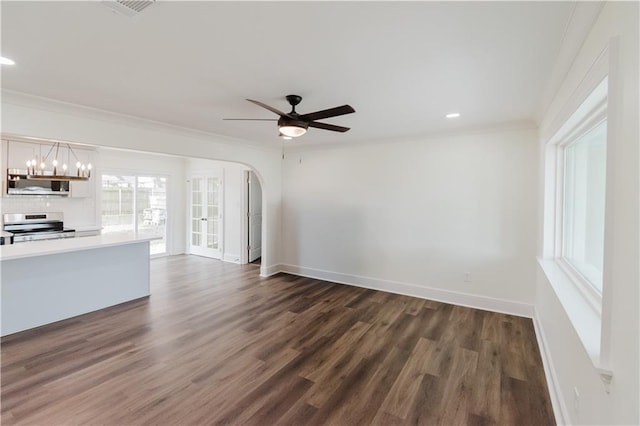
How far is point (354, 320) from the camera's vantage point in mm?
3703

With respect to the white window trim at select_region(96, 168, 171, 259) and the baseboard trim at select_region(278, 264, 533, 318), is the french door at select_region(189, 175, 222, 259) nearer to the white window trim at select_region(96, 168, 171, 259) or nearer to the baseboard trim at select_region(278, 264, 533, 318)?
the white window trim at select_region(96, 168, 171, 259)

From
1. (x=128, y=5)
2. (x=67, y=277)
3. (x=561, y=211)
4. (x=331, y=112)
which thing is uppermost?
(x=128, y=5)

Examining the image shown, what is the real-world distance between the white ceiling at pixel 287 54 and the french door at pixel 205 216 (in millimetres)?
4116

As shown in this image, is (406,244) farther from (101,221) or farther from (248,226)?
(101,221)

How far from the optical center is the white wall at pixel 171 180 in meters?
6.77

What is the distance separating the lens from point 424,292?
14.7 ft

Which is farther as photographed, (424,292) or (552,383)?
(424,292)

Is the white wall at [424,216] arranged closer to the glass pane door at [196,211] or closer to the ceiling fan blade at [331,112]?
the ceiling fan blade at [331,112]

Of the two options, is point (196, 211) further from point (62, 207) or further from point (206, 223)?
point (62, 207)

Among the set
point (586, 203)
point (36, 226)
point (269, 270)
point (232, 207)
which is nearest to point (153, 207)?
point (232, 207)

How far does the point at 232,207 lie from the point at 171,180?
197cm

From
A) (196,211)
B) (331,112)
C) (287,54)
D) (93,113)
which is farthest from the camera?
(196,211)

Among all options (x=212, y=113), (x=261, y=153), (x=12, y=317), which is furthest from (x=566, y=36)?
(x=12, y=317)

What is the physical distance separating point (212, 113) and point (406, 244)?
10.8 feet
